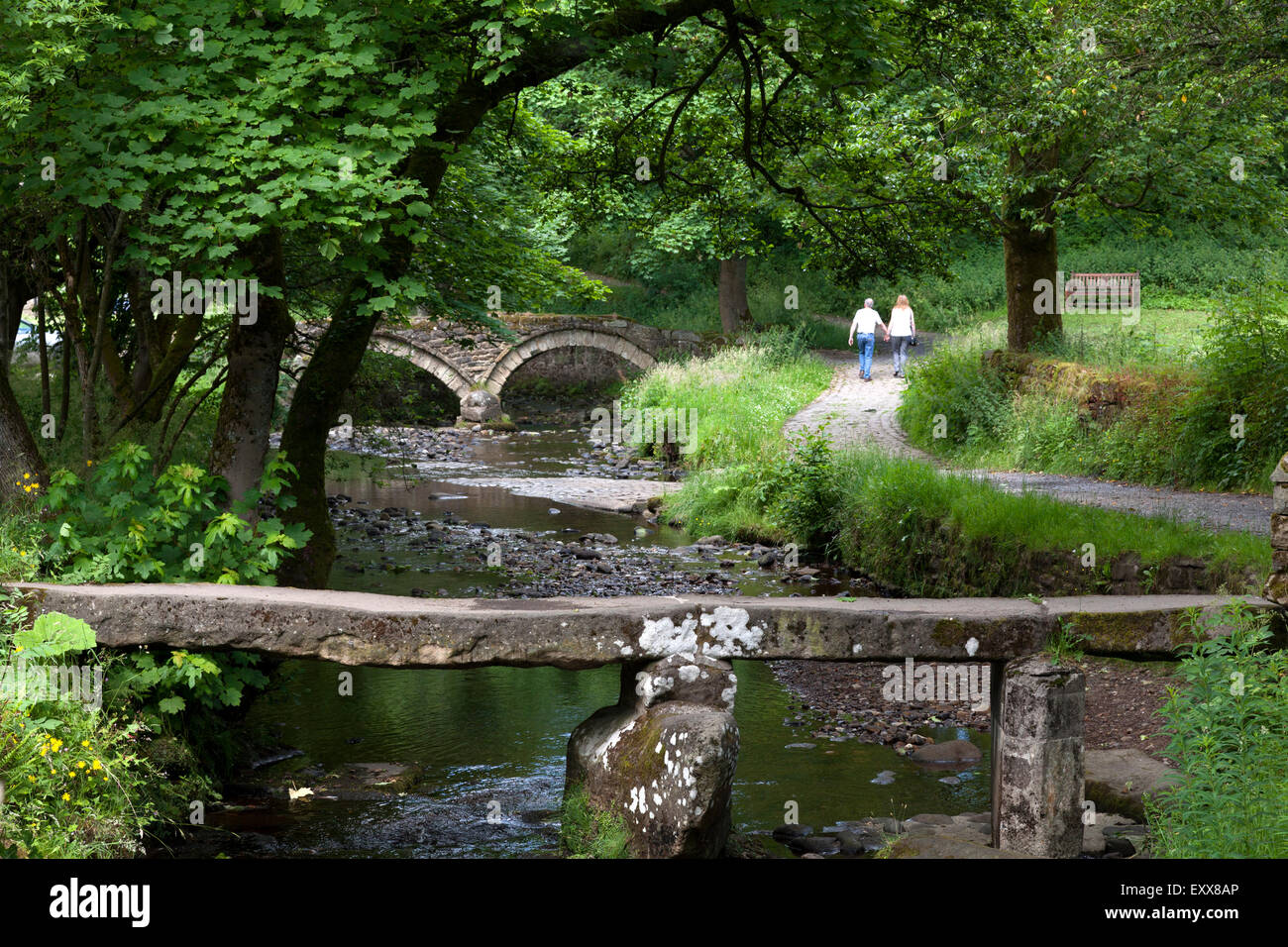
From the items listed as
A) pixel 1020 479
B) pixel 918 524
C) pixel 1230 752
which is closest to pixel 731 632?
pixel 1230 752

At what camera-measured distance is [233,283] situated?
7.87 m

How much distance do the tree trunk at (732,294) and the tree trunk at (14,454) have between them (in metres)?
23.7

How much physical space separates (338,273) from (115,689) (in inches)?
218

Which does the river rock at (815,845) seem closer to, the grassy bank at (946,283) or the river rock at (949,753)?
the river rock at (949,753)

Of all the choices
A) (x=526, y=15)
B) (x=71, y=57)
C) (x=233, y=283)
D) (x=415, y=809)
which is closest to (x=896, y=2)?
(x=526, y=15)

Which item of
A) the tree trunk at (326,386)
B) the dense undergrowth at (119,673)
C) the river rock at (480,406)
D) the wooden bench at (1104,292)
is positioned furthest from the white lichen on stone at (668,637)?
the river rock at (480,406)

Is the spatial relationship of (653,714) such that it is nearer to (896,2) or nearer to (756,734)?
(756,734)

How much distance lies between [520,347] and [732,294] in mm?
5764

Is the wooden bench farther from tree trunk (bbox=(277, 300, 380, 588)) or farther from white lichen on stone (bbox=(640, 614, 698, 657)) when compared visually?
white lichen on stone (bbox=(640, 614, 698, 657))

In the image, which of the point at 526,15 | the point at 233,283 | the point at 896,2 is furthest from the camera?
the point at 896,2

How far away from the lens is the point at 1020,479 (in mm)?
14383

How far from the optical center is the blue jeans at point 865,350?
79.1 feet

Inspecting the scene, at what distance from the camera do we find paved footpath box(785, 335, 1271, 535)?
1108 centimetres

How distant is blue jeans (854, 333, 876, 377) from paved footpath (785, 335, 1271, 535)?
0.27 meters
